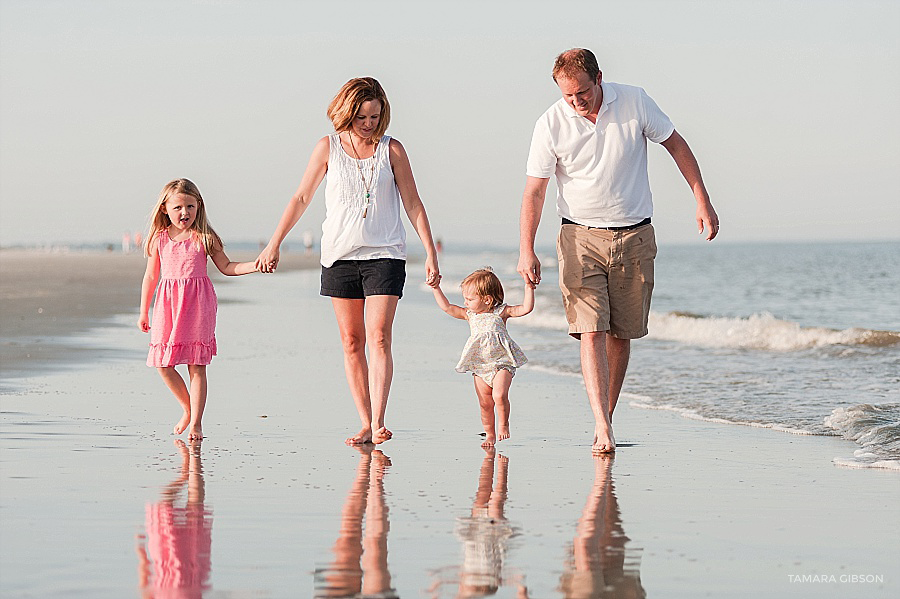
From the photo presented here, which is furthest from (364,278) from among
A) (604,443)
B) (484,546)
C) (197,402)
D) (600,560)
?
(600,560)

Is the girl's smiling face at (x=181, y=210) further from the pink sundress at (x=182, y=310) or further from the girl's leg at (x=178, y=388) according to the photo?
the girl's leg at (x=178, y=388)

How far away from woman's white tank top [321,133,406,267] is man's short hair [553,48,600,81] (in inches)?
39.9

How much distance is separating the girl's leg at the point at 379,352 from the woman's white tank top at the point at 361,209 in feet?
0.83

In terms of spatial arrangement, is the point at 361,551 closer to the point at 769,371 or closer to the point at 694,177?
the point at 694,177

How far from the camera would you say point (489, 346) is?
20.8 ft

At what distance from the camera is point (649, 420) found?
23.1ft

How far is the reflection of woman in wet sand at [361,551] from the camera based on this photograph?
326 cm

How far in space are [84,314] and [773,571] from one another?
12.8m

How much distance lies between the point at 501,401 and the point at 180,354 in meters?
1.78

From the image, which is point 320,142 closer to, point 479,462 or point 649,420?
point 479,462

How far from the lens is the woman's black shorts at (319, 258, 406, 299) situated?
236 inches

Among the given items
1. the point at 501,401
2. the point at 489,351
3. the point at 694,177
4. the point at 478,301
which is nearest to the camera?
Result: the point at 694,177

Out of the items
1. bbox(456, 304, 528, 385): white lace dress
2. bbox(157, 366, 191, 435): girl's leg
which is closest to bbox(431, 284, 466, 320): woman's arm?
bbox(456, 304, 528, 385): white lace dress

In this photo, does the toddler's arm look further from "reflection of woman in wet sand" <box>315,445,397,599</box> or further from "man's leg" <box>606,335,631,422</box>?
"man's leg" <box>606,335,631,422</box>
